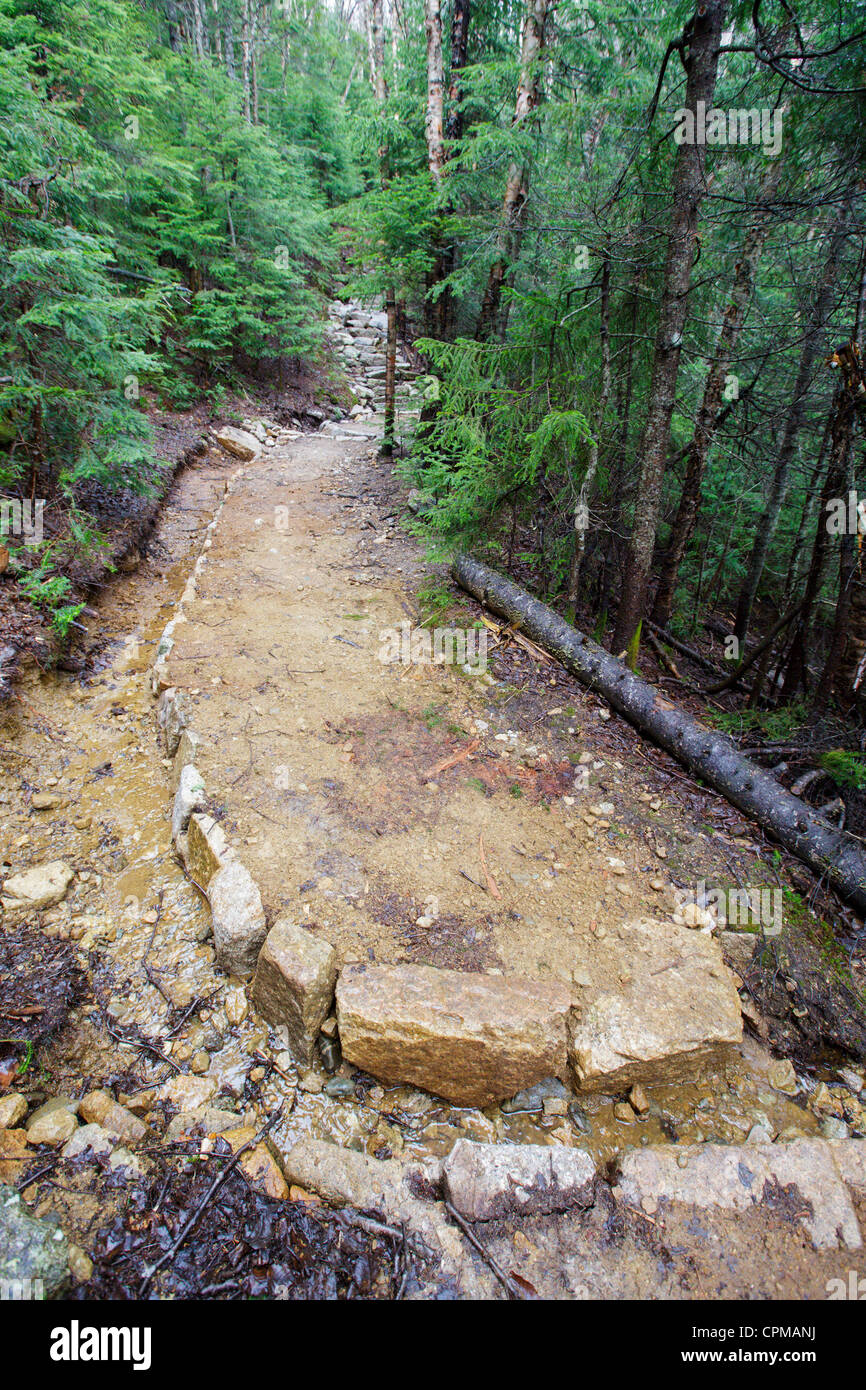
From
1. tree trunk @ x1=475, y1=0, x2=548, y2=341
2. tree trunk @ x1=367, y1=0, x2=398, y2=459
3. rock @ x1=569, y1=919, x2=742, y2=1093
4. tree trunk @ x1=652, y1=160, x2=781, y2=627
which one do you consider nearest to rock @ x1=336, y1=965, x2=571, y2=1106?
rock @ x1=569, y1=919, x2=742, y2=1093

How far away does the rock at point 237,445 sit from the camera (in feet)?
40.2

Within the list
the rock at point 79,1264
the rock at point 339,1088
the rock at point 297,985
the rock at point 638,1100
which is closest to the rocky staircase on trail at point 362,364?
the rock at point 297,985

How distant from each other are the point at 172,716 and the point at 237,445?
9599mm

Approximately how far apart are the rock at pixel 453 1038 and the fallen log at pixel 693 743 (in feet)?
7.43

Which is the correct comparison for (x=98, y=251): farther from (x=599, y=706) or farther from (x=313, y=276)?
(x=313, y=276)

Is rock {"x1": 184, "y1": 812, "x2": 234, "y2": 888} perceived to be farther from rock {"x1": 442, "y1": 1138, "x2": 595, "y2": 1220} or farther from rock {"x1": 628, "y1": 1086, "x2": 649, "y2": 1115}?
rock {"x1": 628, "y1": 1086, "x2": 649, "y2": 1115}

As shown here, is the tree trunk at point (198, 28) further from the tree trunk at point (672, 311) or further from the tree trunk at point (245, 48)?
the tree trunk at point (672, 311)

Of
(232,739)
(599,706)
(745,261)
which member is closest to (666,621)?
(599,706)

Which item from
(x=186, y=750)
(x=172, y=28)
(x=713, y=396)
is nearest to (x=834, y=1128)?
(x=186, y=750)

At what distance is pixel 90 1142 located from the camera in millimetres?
2398

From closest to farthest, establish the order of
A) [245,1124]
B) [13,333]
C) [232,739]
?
[245,1124] < [232,739] < [13,333]

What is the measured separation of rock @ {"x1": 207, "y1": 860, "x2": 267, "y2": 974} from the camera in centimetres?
321
